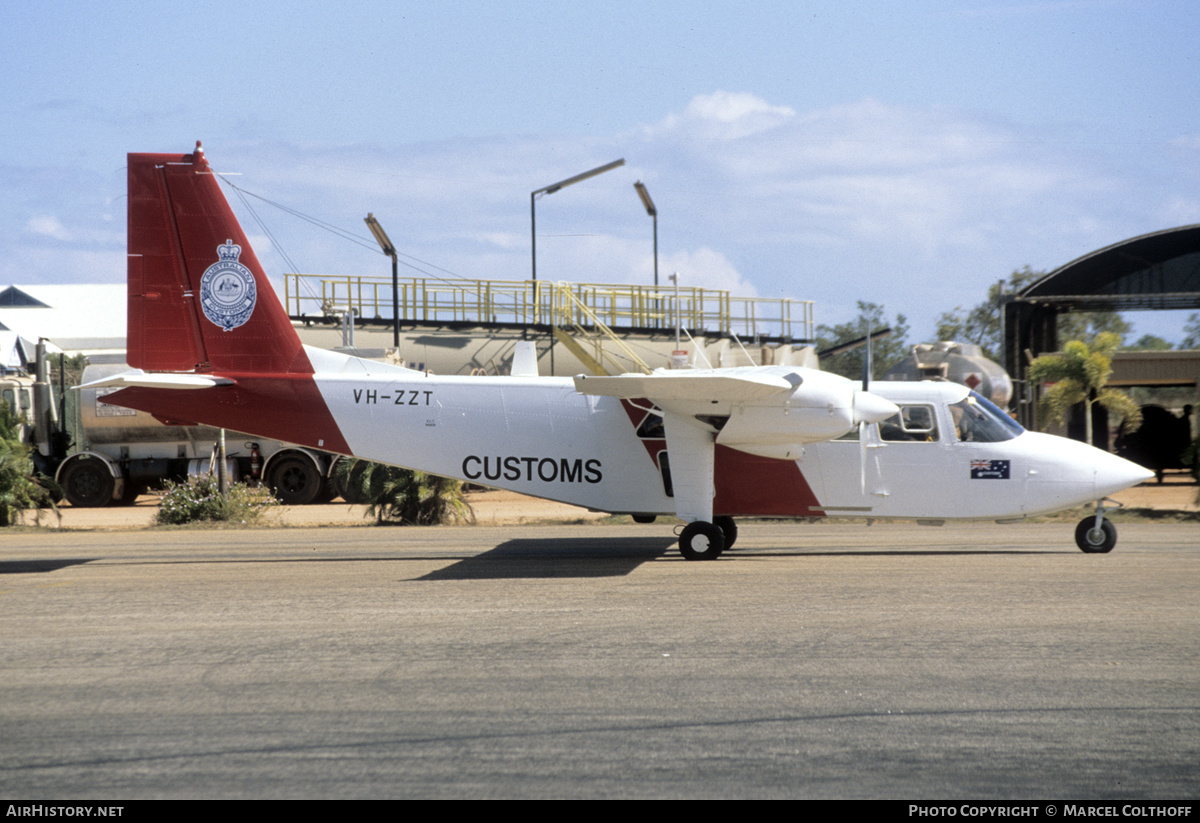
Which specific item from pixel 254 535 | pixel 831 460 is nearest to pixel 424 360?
pixel 254 535

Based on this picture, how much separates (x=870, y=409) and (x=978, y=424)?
1.63 meters

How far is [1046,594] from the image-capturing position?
9664mm

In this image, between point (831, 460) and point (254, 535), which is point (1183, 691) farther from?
point (254, 535)

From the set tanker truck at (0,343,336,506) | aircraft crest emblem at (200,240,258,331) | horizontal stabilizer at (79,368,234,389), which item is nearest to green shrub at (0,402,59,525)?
tanker truck at (0,343,336,506)

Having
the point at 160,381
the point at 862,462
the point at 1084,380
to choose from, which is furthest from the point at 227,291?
the point at 1084,380

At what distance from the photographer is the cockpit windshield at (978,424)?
12.9 metres

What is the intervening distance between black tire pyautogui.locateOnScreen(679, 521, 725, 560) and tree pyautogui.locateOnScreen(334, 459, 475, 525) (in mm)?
7116

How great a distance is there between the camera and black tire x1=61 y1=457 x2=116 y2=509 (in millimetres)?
24281

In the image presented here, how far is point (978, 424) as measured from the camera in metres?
12.9

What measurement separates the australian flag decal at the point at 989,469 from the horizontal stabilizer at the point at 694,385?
266cm

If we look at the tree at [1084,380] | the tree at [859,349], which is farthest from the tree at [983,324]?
the tree at [1084,380]

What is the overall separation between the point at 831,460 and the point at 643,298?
1933 cm

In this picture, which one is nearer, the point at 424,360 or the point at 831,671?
the point at 831,671

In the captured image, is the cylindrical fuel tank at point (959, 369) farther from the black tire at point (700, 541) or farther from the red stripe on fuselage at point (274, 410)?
the red stripe on fuselage at point (274, 410)
